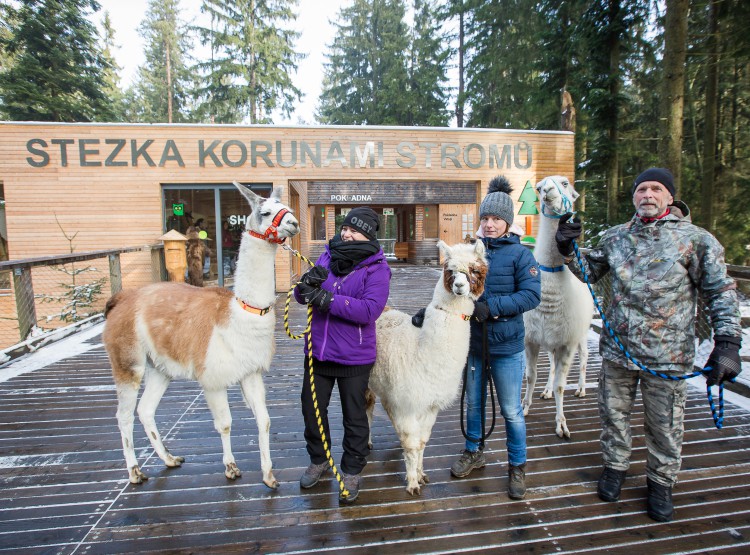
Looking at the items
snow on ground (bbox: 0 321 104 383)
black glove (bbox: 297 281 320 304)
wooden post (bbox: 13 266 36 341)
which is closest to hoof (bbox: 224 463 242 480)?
black glove (bbox: 297 281 320 304)

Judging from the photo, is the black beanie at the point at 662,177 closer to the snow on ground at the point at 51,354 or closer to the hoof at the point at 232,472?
the hoof at the point at 232,472

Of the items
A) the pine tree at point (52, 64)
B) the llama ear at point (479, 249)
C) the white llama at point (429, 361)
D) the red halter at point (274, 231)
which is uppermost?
the pine tree at point (52, 64)

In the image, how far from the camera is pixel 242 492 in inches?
104

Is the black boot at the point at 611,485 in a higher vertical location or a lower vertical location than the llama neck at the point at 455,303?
lower

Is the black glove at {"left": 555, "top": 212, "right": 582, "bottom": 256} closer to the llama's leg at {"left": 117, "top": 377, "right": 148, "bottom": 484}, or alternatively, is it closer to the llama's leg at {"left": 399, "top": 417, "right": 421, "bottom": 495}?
the llama's leg at {"left": 399, "top": 417, "right": 421, "bottom": 495}

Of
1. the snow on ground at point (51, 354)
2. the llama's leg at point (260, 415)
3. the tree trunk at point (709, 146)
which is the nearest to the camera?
the llama's leg at point (260, 415)

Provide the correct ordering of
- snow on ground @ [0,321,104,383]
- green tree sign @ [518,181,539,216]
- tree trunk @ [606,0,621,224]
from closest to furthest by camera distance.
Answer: snow on ground @ [0,321,104,383] < green tree sign @ [518,181,539,216] < tree trunk @ [606,0,621,224]

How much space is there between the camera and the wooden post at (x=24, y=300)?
5.52 metres

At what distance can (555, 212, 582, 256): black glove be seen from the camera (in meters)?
2.53

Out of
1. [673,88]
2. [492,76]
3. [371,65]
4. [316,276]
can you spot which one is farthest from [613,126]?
[371,65]

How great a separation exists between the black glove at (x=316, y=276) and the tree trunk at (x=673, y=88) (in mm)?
5808

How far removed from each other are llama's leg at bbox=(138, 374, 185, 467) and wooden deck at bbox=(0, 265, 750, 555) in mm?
105

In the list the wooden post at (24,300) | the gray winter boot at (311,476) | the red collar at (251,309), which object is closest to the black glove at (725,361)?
the gray winter boot at (311,476)

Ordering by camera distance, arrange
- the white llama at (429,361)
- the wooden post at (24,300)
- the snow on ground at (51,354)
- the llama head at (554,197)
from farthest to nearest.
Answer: the wooden post at (24,300)
the snow on ground at (51,354)
the llama head at (554,197)
the white llama at (429,361)
